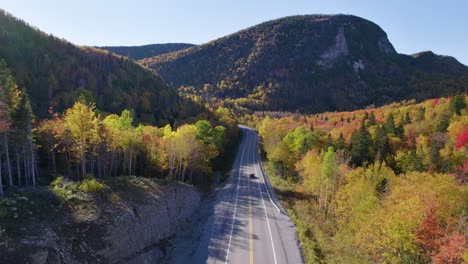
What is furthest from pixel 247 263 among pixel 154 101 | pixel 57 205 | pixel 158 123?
pixel 154 101

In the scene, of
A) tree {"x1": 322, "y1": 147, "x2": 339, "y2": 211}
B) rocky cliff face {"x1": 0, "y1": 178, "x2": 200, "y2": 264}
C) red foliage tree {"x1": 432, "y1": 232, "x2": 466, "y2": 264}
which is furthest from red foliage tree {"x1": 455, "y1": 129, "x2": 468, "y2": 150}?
rocky cliff face {"x1": 0, "y1": 178, "x2": 200, "y2": 264}

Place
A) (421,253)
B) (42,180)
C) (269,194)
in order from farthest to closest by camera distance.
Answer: (269,194), (42,180), (421,253)

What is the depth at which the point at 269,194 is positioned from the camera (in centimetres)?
6003

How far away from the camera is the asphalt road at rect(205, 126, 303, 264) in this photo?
109 feet

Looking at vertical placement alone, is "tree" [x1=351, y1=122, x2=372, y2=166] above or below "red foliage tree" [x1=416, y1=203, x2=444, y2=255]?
above

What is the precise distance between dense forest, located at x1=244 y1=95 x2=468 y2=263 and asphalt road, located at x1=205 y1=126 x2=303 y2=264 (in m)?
2.25

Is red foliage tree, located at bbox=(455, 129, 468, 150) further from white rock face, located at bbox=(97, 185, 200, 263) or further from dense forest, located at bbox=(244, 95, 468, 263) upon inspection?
white rock face, located at bbox=(97, 185, 200, 263)

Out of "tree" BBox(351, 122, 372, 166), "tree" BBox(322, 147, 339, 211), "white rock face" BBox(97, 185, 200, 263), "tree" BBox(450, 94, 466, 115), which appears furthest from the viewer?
"tree" BBox(450, 94, 466, 115)

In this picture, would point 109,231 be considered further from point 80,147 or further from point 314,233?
point 314,233

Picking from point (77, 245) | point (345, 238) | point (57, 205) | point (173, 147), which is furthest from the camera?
point (173, 147)

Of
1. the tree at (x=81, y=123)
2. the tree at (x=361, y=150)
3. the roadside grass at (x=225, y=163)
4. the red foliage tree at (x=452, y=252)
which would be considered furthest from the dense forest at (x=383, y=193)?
the tree at (x=81, y=123)

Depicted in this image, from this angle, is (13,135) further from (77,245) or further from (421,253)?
(421,253)

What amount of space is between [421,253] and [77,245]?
112ft

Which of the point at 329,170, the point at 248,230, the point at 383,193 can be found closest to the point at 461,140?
the point at 383,193
